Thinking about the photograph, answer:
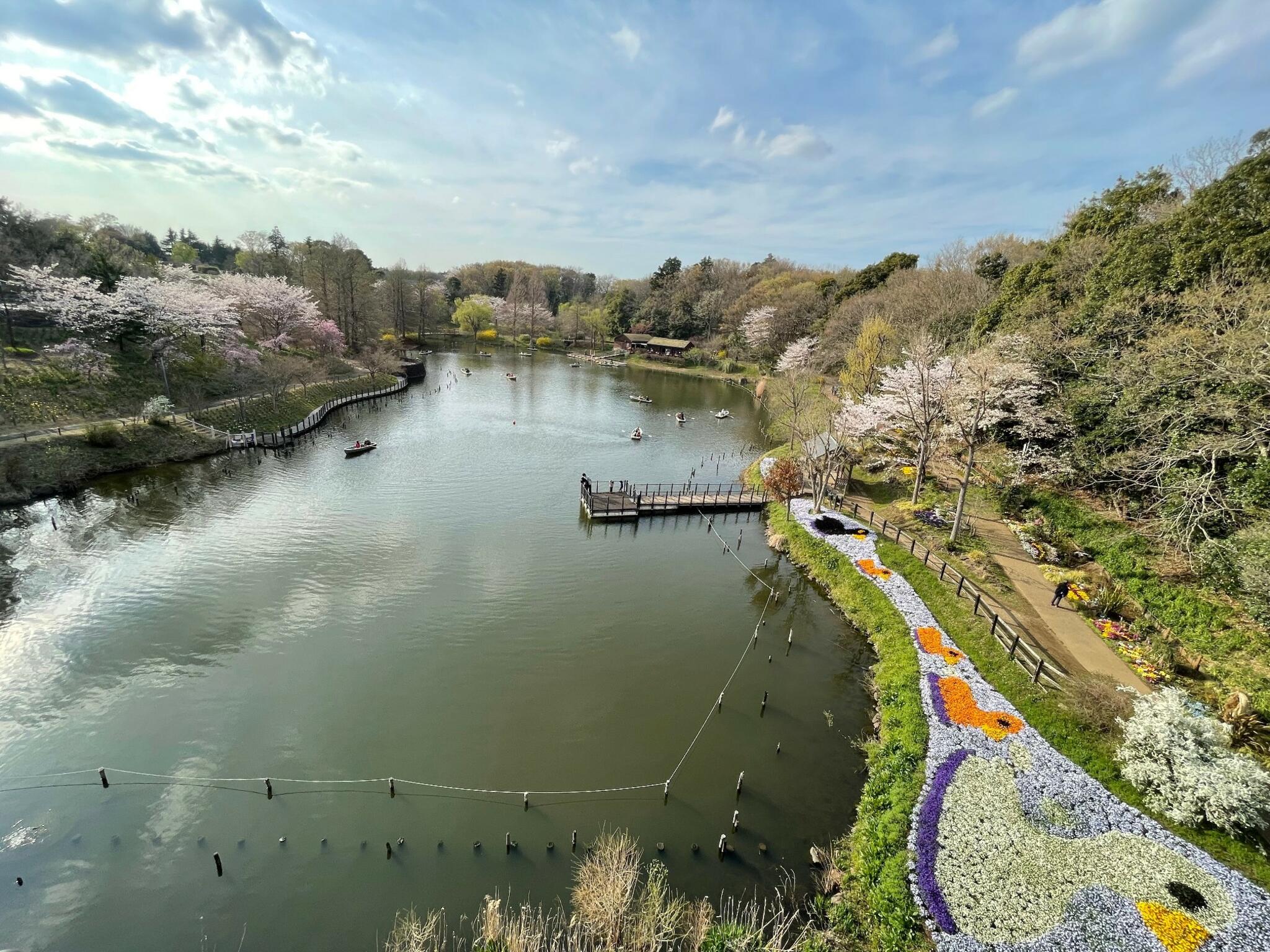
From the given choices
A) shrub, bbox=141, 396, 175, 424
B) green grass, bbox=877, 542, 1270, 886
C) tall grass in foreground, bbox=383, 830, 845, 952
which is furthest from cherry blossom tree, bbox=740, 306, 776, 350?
tall grass in foreground, bbox=383, 830, 845, 952

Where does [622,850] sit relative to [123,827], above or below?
above

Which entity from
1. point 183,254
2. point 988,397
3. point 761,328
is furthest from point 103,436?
point 183,254

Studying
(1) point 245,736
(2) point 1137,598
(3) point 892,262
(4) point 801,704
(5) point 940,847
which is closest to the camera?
(5) point 940,847

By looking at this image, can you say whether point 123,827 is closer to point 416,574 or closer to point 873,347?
point 416,574

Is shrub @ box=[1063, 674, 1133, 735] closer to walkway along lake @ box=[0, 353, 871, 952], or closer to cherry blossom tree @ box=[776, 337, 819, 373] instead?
walkway along lake @ box=[0, 353, 871, 952]

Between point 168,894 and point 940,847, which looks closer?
point 168,894

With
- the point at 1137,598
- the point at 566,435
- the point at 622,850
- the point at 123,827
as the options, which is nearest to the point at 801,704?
the point at 622,850

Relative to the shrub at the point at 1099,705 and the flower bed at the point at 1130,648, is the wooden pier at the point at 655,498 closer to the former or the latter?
the flower bed at the point at 1130,648
